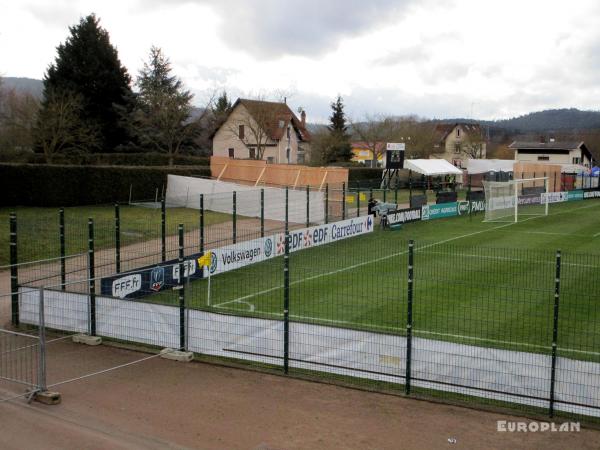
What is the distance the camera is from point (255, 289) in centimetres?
1741

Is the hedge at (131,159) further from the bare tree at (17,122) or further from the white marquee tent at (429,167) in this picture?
the white marquee tent at (429,167)

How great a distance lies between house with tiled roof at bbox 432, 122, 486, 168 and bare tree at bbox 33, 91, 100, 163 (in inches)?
1960

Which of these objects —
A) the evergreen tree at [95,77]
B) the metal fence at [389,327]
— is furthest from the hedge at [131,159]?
the metal fence at [389,327]

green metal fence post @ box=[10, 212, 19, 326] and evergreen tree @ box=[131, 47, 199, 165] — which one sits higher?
evergreen tree @ box=[131, 47, 199, 165]

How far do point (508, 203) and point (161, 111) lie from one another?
28294 millimetres

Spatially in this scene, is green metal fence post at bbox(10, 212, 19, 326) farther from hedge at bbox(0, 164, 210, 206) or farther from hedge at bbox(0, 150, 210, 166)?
hedge at bbox(0, 150, 210, 166)

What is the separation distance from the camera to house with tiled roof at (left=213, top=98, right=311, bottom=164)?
6167cm

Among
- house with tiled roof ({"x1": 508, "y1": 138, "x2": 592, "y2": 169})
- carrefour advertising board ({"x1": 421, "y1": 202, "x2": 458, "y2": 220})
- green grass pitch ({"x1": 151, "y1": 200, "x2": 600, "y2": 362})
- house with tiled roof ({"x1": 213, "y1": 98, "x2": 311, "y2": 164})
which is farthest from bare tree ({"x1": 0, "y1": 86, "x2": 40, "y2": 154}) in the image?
house with tiled roof ({"x1": 508, "y1": 138, "x2": 592, "y2": 169})

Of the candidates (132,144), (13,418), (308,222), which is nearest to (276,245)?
(308,222)

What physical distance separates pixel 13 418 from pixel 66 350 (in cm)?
321

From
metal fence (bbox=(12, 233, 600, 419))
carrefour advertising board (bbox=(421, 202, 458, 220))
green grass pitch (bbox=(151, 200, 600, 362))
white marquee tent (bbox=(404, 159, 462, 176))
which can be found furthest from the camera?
white marquee tent (bbox=(404, 159, 462, 176))

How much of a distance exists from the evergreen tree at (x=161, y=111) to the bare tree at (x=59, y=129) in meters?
5.79

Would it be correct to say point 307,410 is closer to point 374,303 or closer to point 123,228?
point 374,303

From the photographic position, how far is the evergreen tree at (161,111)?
52.0 metres
